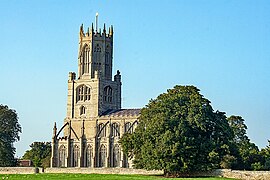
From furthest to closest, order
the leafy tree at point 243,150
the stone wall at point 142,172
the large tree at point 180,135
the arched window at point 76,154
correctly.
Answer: the arched window at point 76,154, the leafy tree at point 243,150, the large tree at point 180,135, the stone wall at point 142,172

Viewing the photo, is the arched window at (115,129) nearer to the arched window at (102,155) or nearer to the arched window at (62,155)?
the arched window at (102,155)

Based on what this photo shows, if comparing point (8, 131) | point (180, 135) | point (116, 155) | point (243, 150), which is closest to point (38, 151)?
point (116, 155)

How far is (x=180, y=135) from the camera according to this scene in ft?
232

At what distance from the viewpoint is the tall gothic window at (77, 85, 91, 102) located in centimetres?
12850

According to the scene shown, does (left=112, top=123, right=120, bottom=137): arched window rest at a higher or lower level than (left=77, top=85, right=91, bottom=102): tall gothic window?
lower

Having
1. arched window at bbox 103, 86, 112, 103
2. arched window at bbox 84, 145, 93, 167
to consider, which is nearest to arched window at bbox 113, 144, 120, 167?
arched window at bbox 84, 145, 93, 167

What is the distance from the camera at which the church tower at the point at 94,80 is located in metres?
127

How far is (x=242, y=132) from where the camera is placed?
106 metres

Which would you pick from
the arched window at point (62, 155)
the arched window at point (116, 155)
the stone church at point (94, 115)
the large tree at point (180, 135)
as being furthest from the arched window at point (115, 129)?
the large tree at point (180, 135)

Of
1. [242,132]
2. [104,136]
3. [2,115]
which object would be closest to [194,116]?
[242,132]

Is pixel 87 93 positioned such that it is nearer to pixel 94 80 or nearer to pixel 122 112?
pixel 94 80

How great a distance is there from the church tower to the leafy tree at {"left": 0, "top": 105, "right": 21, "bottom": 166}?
2254 centimetres

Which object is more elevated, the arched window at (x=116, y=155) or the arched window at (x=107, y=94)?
the arched window at (x=107, y=94)

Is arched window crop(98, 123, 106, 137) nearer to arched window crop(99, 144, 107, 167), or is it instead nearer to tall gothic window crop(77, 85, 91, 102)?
arched window crop(99, 144, 107, 167)
